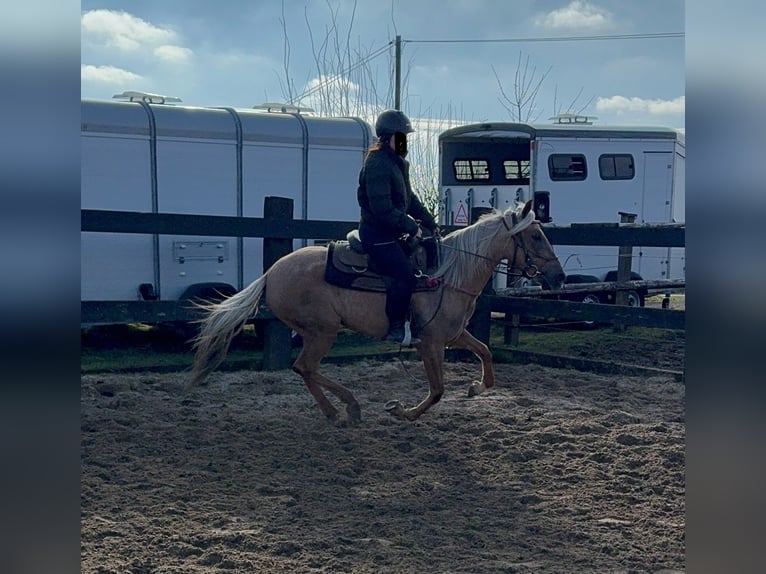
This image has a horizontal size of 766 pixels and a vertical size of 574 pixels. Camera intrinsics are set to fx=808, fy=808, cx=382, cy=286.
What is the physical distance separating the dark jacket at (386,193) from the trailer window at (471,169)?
936cm

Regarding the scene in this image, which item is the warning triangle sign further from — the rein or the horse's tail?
the horse's tail

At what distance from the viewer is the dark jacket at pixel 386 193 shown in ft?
17.6

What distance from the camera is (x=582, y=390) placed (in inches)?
275

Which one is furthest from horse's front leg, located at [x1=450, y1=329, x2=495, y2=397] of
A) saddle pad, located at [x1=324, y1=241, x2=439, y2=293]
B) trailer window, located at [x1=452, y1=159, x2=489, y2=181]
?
trailer window, located at [x1=452, y1=159, x2=489, y2=181]

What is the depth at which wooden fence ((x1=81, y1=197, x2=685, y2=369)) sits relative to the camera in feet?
22.1

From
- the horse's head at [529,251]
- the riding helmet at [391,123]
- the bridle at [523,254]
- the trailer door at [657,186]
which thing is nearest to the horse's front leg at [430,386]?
the bridle at [523,254]

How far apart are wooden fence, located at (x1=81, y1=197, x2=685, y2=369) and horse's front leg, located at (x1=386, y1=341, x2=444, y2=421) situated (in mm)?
2106

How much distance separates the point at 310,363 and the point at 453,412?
44.8 inches

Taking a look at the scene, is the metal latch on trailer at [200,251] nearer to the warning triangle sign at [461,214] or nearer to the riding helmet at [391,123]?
the riding helmet at [391,123]
